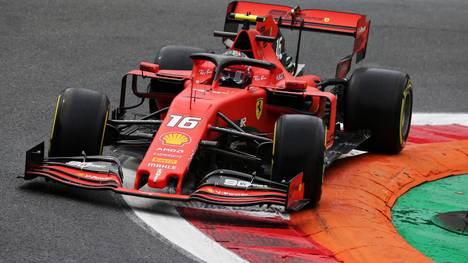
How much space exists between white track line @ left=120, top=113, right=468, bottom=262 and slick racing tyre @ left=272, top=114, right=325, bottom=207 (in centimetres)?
92

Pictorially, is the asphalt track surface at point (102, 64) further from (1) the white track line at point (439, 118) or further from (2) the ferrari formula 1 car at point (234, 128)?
(2) the ferrari formula 1 car at point (234, 128)

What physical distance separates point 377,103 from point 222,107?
2185mm

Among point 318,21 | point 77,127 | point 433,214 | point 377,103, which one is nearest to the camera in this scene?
point 77,127

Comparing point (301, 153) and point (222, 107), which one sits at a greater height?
point (222, 107)

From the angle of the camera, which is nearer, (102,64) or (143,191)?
(143,191)

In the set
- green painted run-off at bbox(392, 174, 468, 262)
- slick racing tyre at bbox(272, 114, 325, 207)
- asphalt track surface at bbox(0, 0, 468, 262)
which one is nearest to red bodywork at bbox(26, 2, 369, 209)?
slick racing tyre at bbox(272, 114, 325, 207)

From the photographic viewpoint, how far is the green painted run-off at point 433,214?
8.19m

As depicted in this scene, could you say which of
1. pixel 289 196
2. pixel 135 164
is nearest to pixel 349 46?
pixel 135 164

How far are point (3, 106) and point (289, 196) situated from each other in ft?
15.3

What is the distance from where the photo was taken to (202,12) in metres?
19.0

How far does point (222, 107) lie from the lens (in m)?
8.98

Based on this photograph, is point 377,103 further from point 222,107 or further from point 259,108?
point 222,107

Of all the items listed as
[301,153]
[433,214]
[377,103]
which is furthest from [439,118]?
[301,153]

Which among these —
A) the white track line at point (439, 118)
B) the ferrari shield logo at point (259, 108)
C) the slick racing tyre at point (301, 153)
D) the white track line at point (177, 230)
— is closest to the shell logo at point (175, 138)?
the white track line at point (177, 230)
